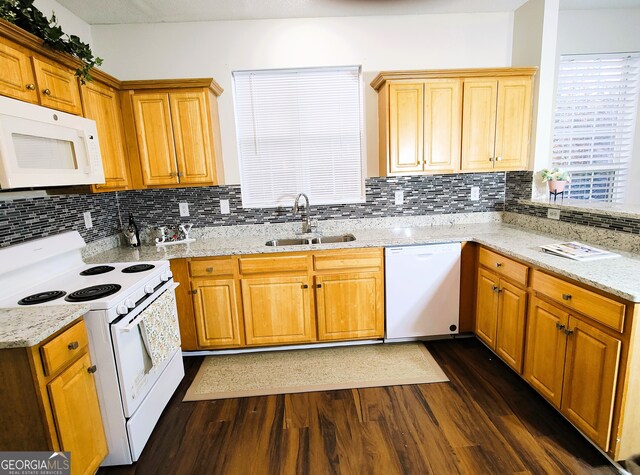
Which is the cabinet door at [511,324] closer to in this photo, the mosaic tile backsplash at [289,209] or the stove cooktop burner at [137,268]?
the mosaic tile backsplash at [289,209]

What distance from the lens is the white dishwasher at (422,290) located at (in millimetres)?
2625

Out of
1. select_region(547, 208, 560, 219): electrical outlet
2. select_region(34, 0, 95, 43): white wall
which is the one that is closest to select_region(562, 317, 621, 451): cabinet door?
select_region(547, 208, 560, 219): electrical outlet

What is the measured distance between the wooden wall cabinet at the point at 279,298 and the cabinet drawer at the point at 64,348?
1.03 meters

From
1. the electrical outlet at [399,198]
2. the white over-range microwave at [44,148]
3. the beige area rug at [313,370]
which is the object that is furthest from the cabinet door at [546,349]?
the white over-range microwave at [44,148]

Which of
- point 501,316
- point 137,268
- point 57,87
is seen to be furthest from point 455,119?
point 57,87

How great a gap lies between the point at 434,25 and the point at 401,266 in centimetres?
212

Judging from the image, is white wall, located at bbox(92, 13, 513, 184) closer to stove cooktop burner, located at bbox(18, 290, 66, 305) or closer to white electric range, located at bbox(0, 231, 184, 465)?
white electric range, located at bbox(0, 231, 184, 465)

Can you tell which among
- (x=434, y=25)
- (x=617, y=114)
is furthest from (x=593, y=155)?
(x=434, y=25)

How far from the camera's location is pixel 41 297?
1688mm

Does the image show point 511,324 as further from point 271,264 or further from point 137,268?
point 137,268

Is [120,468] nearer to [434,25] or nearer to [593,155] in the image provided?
[434,25]

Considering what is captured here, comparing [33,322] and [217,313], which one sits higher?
[33,322]

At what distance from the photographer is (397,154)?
2777 millimetres

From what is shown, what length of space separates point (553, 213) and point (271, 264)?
2203 millimetres
